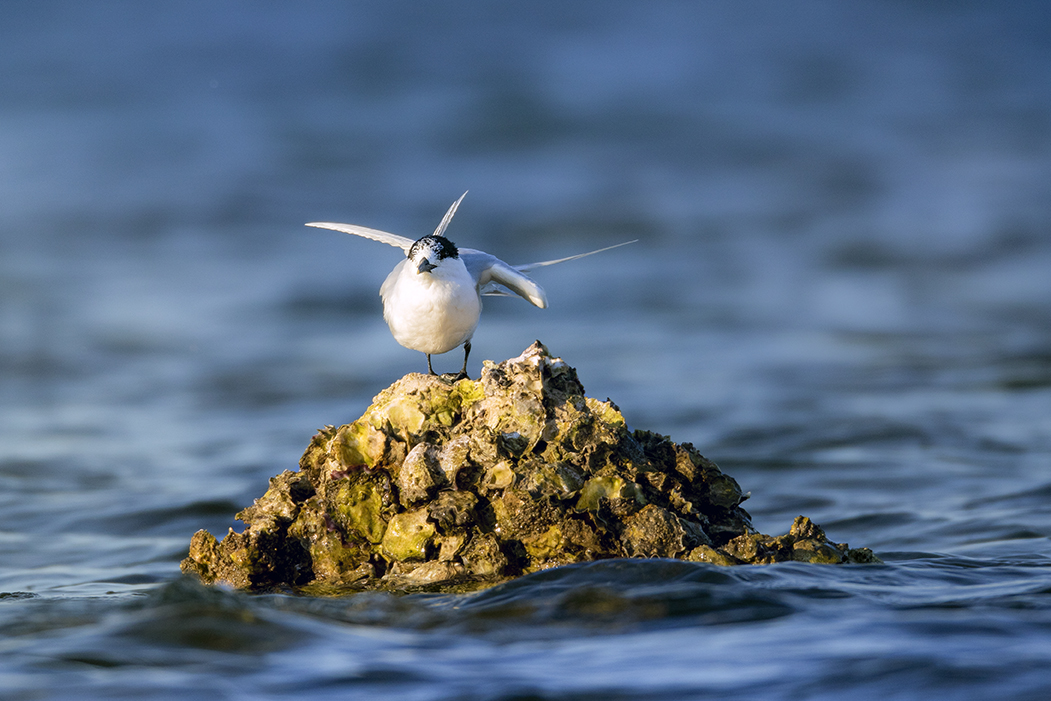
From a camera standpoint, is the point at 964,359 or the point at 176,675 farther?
the point at 964,359

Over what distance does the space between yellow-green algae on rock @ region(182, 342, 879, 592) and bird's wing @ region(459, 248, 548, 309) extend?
87 centimetres

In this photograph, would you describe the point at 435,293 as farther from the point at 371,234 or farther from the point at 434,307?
the point at 371,234

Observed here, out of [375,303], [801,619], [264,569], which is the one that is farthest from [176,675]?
[375,303]

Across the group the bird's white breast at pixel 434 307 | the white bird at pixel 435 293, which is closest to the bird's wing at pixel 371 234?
the white bird at pixel 435 293

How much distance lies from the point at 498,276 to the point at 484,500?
1549mm

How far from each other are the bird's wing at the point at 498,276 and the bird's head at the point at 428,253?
1.22 ft

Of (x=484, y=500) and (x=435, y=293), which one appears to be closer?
(x=484, y=500)

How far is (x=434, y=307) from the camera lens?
5.11 m

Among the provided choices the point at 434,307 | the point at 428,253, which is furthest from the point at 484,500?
the point at 428,253

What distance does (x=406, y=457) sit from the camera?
4.61 meters

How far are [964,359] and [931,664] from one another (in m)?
10.3

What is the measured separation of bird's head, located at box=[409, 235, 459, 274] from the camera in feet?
16.7

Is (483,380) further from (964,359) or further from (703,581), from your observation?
(964,359)

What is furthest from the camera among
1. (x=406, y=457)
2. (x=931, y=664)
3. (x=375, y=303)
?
(x=375, y=303)
